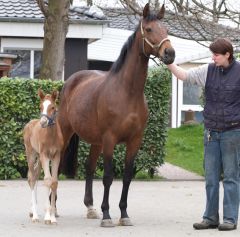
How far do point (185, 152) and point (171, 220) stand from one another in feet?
31.6

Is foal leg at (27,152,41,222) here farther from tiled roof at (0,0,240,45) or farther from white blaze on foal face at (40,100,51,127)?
tiled roof at (0,0,240,45)

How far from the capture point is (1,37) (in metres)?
23.0

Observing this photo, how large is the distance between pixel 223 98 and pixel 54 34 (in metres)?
9.33

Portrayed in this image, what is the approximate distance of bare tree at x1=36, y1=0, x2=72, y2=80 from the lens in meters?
17.9

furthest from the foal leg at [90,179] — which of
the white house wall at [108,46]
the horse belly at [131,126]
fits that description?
the white house wall at [108,46]

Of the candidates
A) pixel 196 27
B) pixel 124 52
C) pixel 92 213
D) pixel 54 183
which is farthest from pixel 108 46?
pixel 54 183

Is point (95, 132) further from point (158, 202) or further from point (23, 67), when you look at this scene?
point (23, 67)

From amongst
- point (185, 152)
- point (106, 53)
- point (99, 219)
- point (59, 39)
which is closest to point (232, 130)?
point (99, 219)

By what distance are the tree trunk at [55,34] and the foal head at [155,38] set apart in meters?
8.55

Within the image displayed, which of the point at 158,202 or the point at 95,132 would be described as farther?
the point at 158,202

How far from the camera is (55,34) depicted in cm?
1794

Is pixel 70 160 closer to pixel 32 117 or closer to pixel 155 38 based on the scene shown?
pixel 155 38

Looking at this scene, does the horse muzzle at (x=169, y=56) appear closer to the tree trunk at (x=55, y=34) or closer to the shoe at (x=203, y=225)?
the shoe at (x=203, y=225)

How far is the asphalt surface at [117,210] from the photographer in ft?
30.0
